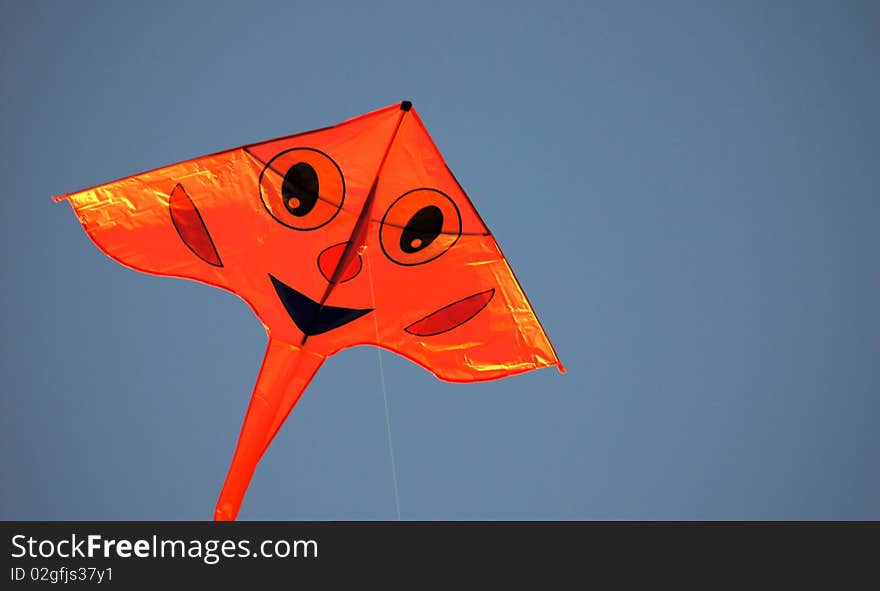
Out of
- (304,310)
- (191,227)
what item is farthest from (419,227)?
(191,227)

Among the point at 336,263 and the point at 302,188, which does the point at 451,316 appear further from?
the point at 302,188

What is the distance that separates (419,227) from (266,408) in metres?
2.13

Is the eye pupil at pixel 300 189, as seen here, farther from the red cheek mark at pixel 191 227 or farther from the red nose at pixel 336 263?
the red cheek mark at pixel 191 227

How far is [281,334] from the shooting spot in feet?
26.9

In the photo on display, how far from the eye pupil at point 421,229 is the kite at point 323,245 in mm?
12

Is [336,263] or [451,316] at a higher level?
[336,263]

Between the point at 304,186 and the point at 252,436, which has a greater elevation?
the point at 304,186

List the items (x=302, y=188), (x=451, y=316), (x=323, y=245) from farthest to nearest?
(x=451, y=316) < (x=323, y=245) < (x=302, y=188)

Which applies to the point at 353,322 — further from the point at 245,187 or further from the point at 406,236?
the point at 245,187

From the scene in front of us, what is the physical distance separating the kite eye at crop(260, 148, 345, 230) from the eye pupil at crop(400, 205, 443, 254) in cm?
67

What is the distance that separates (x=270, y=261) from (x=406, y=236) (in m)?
1.27

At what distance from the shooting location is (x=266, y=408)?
7.82 m
